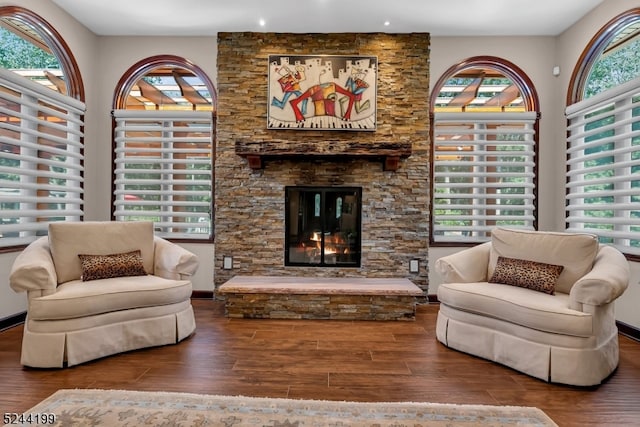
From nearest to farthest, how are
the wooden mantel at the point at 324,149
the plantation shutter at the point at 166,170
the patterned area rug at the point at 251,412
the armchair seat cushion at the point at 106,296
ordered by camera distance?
→ the patterned area rug at the point at 251,412 → the armchair seat cushion at the point at 106,296 → the wooden mantel at the point at 324,149 → the plantation shutter at the point at 166,170

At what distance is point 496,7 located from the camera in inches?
144

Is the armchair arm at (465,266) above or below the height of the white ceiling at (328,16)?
below

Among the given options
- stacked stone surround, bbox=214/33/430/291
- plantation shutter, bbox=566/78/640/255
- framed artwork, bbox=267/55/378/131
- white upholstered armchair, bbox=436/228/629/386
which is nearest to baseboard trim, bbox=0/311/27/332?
stacked stone surround, bbox=214/33/430/291

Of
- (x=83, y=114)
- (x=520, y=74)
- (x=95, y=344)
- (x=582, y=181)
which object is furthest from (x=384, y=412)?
(x=83, y=114)

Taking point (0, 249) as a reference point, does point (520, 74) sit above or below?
above

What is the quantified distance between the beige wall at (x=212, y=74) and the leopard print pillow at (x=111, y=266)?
1.23 m

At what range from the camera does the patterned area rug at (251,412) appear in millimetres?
1842

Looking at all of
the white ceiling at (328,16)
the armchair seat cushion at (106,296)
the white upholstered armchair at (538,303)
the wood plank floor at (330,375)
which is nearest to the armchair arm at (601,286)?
the white upholstered armchair at (538,303)

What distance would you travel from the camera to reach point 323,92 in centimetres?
416

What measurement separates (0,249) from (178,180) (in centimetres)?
173

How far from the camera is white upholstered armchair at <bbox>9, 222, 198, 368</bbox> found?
245 cm

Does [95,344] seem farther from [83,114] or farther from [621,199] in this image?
[621,199]

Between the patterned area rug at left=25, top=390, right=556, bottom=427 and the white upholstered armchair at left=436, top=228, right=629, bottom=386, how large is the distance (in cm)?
54

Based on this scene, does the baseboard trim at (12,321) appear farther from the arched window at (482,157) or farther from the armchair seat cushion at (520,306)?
the arched window at (482,157)
